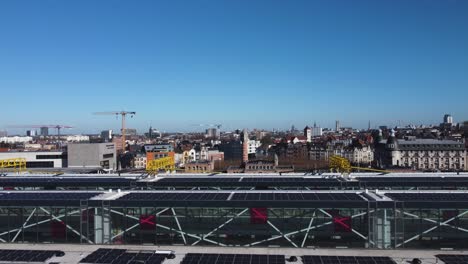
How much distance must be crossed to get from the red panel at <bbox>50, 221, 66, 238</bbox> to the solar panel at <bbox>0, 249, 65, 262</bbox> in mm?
2639

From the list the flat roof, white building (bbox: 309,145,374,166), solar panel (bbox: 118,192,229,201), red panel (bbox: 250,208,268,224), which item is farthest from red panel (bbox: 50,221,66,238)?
white building (bbox: 309,145,374,166)

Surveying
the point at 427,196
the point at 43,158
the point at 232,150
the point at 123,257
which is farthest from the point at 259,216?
the point at 232,150

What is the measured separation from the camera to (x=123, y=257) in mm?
15555

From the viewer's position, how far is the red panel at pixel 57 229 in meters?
19.3

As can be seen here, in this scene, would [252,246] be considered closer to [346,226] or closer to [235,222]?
[235,222]

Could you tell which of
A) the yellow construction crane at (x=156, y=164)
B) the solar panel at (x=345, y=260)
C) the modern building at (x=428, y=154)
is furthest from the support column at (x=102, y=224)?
the modern building at (x=428, y=154)

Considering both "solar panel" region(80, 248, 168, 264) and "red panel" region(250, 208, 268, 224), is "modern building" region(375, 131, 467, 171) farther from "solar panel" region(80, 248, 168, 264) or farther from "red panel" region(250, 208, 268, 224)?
"solar panel" region(80, 248, 168, 264)

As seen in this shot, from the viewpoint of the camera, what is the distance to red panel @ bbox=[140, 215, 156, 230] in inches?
760

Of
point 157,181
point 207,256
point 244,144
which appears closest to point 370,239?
point 207,256

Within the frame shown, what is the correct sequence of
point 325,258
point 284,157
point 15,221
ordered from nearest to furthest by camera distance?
point 325,258
point 15,221
point 284,157

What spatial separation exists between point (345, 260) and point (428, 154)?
8030cm

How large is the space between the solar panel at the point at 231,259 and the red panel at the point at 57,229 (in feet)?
22.3

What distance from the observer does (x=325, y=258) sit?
50.4ft

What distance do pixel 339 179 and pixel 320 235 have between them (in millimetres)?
15070
